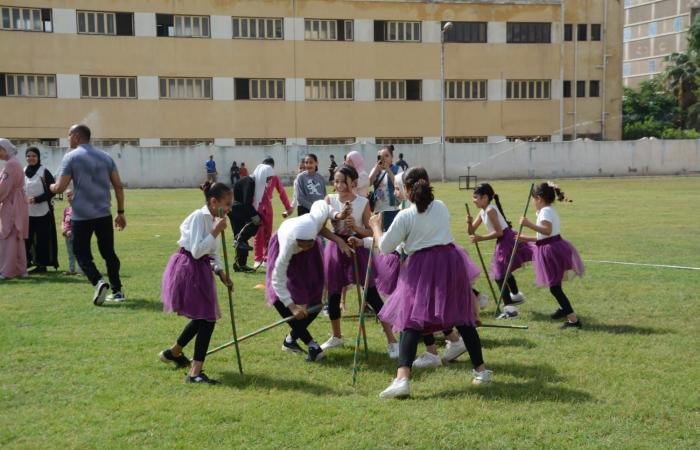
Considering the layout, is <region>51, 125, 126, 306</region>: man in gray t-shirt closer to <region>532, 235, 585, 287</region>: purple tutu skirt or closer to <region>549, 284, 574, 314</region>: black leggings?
<region>532, 235, 585, 287</region>: purple tutu skirt

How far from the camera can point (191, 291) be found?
6.23 m

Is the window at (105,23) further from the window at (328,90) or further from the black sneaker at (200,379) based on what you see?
the black sneaker at (200,379)

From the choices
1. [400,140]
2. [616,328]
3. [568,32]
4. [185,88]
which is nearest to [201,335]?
[616,328]

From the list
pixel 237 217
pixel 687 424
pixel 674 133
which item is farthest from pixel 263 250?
pixel 674 133

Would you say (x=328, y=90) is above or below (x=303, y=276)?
above

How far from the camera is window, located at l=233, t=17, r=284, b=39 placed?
45938 mm

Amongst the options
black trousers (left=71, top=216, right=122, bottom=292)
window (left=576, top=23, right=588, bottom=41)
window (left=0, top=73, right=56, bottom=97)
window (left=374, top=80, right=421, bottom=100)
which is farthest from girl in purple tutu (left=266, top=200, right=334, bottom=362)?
window (left=576, top=23, right=588, bottom=41)

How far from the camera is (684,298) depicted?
937cm

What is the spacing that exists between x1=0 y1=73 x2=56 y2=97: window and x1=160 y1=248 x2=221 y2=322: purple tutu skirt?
41146 mm

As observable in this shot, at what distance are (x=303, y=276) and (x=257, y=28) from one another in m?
41.6

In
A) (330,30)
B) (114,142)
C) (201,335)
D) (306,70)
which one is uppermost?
(330,30)

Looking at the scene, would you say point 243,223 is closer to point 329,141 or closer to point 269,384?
point 269,384

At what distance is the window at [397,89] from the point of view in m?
48.2

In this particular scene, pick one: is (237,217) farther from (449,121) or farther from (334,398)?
(449,121)
